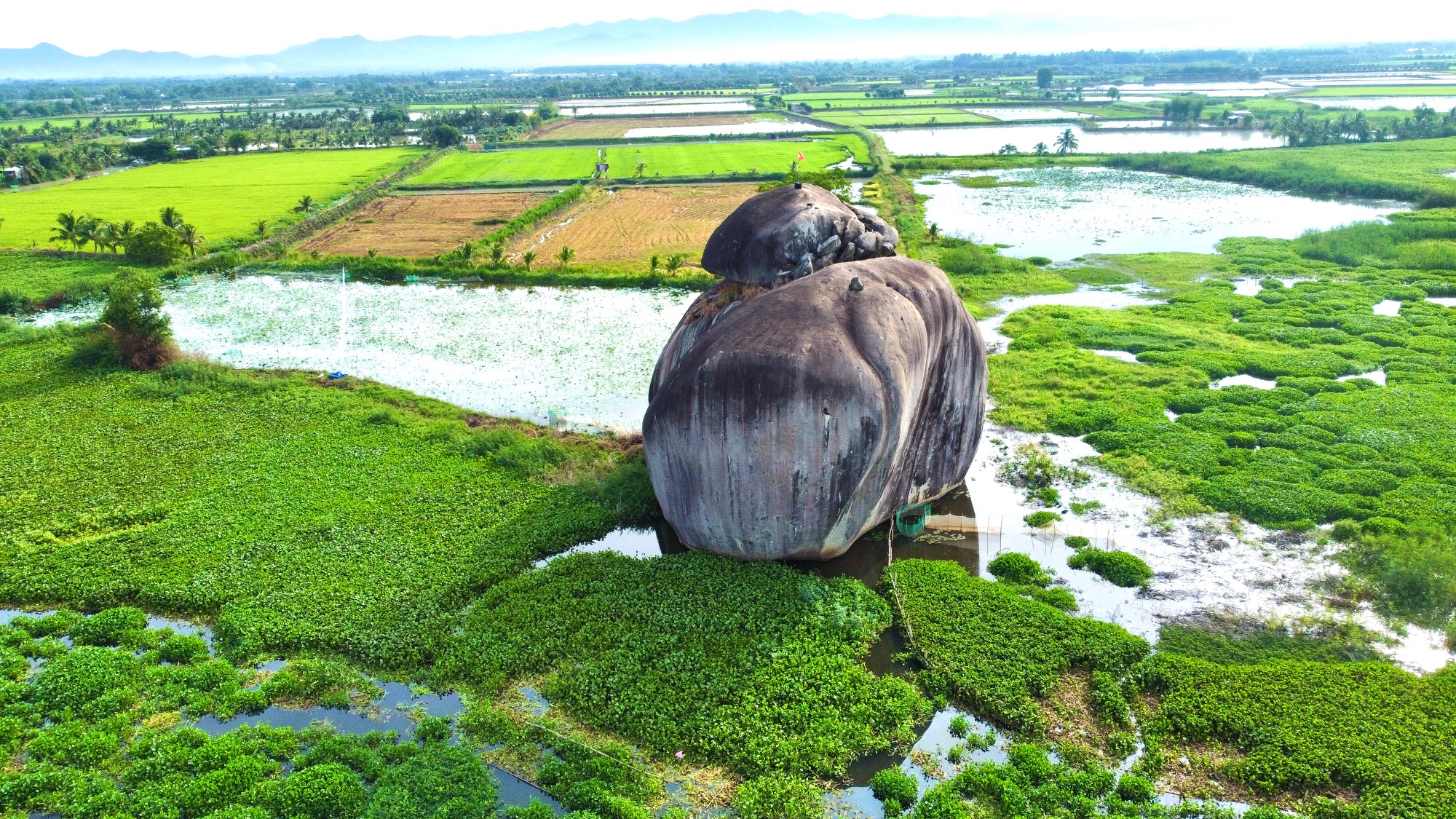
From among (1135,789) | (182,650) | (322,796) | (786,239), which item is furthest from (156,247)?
(1135,789)

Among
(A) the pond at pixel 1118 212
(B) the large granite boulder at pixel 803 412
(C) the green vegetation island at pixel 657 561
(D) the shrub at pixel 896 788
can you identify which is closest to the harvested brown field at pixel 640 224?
(C) the green vegetation island at pixel 657 561

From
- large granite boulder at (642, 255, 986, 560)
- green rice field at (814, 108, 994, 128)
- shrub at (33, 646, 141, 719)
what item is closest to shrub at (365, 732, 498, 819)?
shrub at (33, 646, 141, 719)

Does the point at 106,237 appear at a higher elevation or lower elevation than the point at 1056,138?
lower

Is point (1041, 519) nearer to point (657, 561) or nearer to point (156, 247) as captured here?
point (657, 561)

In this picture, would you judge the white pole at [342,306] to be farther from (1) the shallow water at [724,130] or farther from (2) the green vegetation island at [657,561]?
(1) the shallow water at [724,130]

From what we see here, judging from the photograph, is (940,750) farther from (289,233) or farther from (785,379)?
(289,233)

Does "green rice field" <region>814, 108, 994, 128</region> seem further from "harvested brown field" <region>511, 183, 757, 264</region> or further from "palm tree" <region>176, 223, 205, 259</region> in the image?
"palm tree" <region>176, 223, 205, 259</region>
